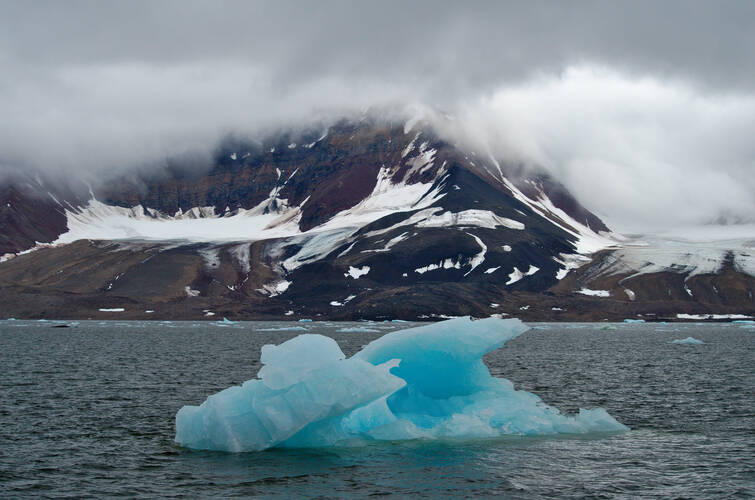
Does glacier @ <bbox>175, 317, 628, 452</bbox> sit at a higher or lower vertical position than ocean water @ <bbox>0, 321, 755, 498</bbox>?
higher

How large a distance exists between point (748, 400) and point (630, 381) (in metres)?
12.4

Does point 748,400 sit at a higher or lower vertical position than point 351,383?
lower

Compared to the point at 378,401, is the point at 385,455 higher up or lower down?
lower down

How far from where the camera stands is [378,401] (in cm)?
3198

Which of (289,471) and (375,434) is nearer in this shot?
(289,471)

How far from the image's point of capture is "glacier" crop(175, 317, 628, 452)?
2859 centimetres

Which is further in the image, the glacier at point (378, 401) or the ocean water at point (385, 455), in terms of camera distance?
the glacier at point (378, 401)

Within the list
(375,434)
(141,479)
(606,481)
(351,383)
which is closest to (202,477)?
(141,479)

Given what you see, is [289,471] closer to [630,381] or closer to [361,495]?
[361,495]

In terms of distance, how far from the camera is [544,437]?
3306 centimetres

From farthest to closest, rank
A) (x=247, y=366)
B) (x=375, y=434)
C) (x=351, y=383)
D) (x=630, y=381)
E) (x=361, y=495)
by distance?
(x=247, y=366) < (x=630, y=381) < (x=375, y=434) < (x=351, y=383) < (x=361, y=495)

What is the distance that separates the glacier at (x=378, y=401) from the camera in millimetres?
28594

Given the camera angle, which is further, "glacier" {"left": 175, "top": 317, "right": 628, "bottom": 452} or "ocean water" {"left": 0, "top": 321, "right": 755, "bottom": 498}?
"glacier" {"left": 175, "top": 317, "right": 628, "bottom": 452}

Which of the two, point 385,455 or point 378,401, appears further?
point 378,401
